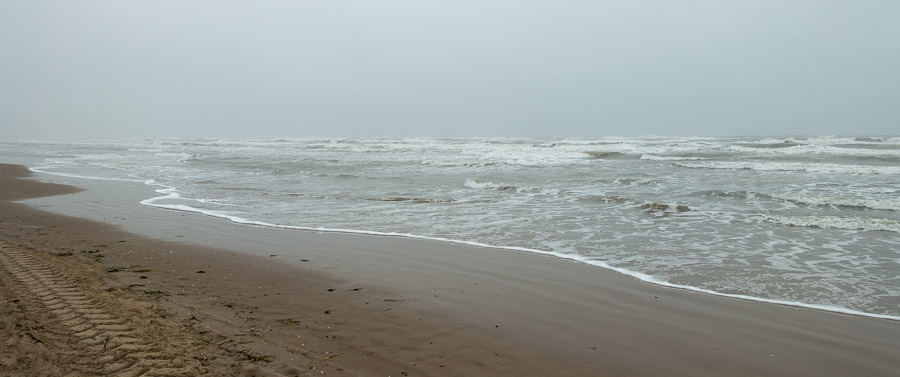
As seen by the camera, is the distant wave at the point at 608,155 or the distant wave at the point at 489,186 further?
the distant wave at the point at 608,155

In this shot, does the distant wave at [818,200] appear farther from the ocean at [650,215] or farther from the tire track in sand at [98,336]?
the tire track in sand at [98,336]

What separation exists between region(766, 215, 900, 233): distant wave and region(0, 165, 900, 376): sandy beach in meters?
5.29

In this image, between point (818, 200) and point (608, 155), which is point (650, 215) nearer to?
point (818, 200)

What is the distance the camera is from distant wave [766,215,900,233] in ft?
28.9

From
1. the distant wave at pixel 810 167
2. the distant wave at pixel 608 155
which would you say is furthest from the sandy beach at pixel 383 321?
the distant wave at pixel 608 155

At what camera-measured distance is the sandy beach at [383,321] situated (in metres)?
3.35

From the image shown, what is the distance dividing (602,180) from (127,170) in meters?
20.0

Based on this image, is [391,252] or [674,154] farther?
[674,154]

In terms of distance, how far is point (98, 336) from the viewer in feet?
11.1

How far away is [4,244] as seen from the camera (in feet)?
21.5

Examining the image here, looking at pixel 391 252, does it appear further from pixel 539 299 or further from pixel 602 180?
pixel 602 180

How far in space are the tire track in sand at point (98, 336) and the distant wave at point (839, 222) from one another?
990 cm

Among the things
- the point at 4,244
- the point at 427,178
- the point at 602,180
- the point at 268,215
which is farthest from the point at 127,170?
the point at 602,180

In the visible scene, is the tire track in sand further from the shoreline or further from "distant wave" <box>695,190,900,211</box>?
"distant wave" <box>695,190,900,211</box>
